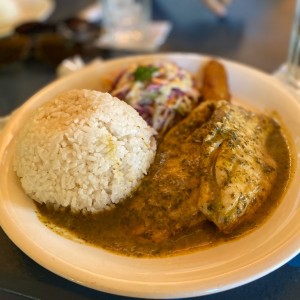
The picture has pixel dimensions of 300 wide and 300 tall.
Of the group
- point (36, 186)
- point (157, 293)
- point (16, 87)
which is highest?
point (157, 293)

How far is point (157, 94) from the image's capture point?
6.07 ft

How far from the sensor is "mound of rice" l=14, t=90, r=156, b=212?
53.6 inches

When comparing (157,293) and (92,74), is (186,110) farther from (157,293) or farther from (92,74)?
(157,293)

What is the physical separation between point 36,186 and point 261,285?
73 cm

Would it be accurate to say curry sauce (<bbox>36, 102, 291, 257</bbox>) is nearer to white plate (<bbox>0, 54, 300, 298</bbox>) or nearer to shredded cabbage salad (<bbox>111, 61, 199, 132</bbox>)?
white plate (<bbox>0, 54, 300, 298</bbox>)

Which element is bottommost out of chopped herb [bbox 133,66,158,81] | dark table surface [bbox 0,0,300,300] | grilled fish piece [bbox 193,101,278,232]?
dark table surface [bbox 0,0,300,300]

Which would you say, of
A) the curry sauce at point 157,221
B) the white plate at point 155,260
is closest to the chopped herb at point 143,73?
the curry sauce at point 157,221

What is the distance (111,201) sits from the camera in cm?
141

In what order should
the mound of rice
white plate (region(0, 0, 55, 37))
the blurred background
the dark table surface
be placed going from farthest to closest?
white plate (region(0, 0, 55, 37)) → the blurred background → the mound of rice → the dark table surface

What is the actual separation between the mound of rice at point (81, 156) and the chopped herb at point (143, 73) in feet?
1.38

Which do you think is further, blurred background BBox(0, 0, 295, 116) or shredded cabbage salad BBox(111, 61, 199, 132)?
blurred background BBox(0, 0, 295, 116)

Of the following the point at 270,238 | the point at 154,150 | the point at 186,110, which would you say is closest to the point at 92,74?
the point at 186,110

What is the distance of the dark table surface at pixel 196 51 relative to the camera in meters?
1.26

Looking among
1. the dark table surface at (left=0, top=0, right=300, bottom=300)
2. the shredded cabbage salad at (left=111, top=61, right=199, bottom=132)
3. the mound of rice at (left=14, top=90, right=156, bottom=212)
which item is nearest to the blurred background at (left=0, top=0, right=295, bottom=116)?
the dark table surface at (left=0, top=0, right=300, bottom=300)
